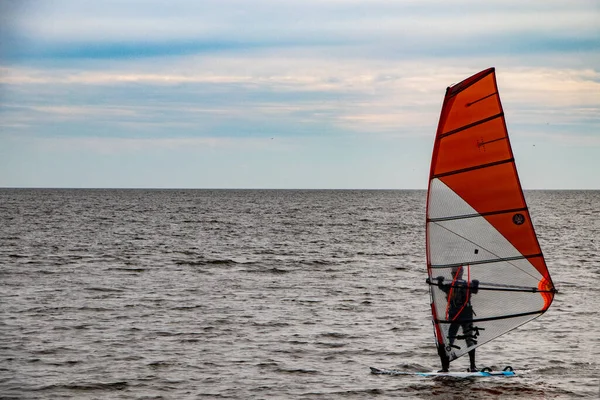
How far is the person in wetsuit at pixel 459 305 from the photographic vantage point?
16781 millimetres

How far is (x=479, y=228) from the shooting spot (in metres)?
16.6

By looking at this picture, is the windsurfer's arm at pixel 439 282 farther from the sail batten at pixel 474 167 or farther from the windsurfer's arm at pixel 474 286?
the sail batten at pixel 474 167

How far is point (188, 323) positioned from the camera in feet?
79.4

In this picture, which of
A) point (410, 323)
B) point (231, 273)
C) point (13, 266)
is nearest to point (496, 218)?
point (410, 323)

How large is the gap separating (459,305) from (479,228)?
1.66 metres

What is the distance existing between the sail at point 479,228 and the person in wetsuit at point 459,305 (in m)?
0.02

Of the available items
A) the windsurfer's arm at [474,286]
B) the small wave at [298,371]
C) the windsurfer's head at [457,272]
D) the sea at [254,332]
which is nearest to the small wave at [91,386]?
the sea at [254,332]

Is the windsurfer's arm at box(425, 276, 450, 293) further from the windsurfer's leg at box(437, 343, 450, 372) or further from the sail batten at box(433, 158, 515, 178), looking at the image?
the sail batten at box(433, 158, 515, 178)

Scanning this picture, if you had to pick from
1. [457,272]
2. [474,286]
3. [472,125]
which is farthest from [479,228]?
[472,125]

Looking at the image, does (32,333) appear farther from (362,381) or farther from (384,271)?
(384,271)

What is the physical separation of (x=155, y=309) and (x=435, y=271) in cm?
1246

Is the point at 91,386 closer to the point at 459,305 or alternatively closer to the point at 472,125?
the point at 459,305

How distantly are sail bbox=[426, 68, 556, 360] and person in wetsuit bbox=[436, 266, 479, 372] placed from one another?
0.8 inches

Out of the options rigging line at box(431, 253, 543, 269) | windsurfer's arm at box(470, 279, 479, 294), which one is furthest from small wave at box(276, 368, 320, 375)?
windsurfer's arm at box(470, 279, 479, 294)
